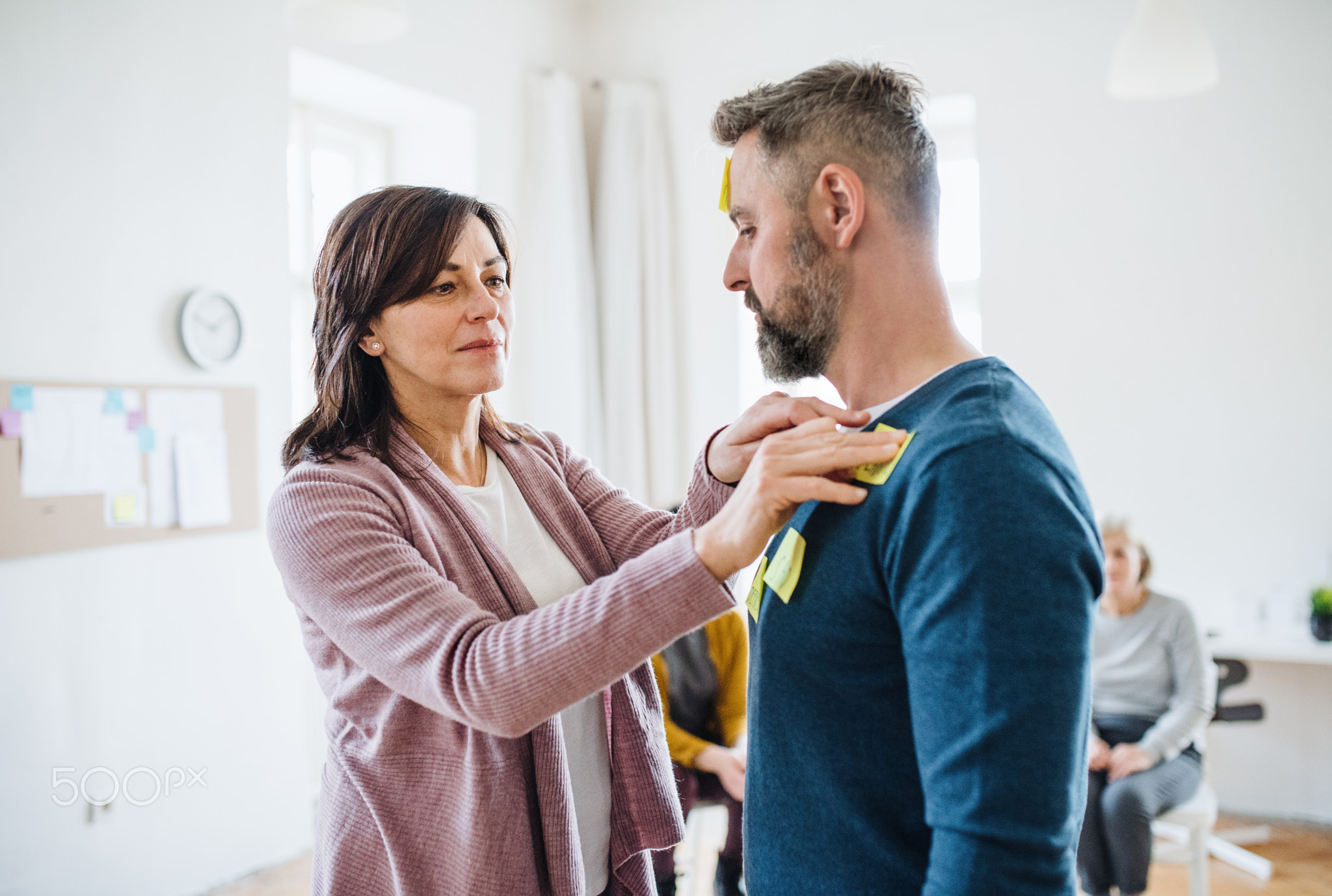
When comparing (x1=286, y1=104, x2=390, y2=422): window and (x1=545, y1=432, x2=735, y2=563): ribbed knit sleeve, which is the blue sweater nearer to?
(x1=545, y1=432, x2=735, y2=563): ribbed knit sleeve

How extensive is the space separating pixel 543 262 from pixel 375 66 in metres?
1.07

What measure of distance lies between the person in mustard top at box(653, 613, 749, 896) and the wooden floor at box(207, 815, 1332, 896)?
53.6 inches

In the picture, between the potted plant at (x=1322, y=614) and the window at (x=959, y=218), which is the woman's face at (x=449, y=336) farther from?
the potted plant at (x=1322, y=614)

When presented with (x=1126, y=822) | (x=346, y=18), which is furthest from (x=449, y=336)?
(x=1126, y=822)

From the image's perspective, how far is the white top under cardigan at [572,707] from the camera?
1.26 meters

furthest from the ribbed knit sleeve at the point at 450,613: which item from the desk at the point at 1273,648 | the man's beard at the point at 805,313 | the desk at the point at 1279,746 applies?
the desk at the point at 1279,746

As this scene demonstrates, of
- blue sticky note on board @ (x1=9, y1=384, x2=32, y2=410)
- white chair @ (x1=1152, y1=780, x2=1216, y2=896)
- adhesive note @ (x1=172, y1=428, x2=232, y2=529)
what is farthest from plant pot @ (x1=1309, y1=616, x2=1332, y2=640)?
blue sticky note on board @ (x1=9, y1=384, x2=32, y2=410)

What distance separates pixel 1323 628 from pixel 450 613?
3.28 metres

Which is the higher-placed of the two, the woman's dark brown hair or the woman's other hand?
the woman's dark brown hair

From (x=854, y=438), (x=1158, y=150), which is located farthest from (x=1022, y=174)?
(x=854, y=438)

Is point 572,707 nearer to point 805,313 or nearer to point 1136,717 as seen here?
point 805,313

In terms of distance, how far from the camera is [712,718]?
261 cm

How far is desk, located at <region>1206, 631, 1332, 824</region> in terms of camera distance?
3.40 m

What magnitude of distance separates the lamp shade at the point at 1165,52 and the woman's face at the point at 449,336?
2040 mm
